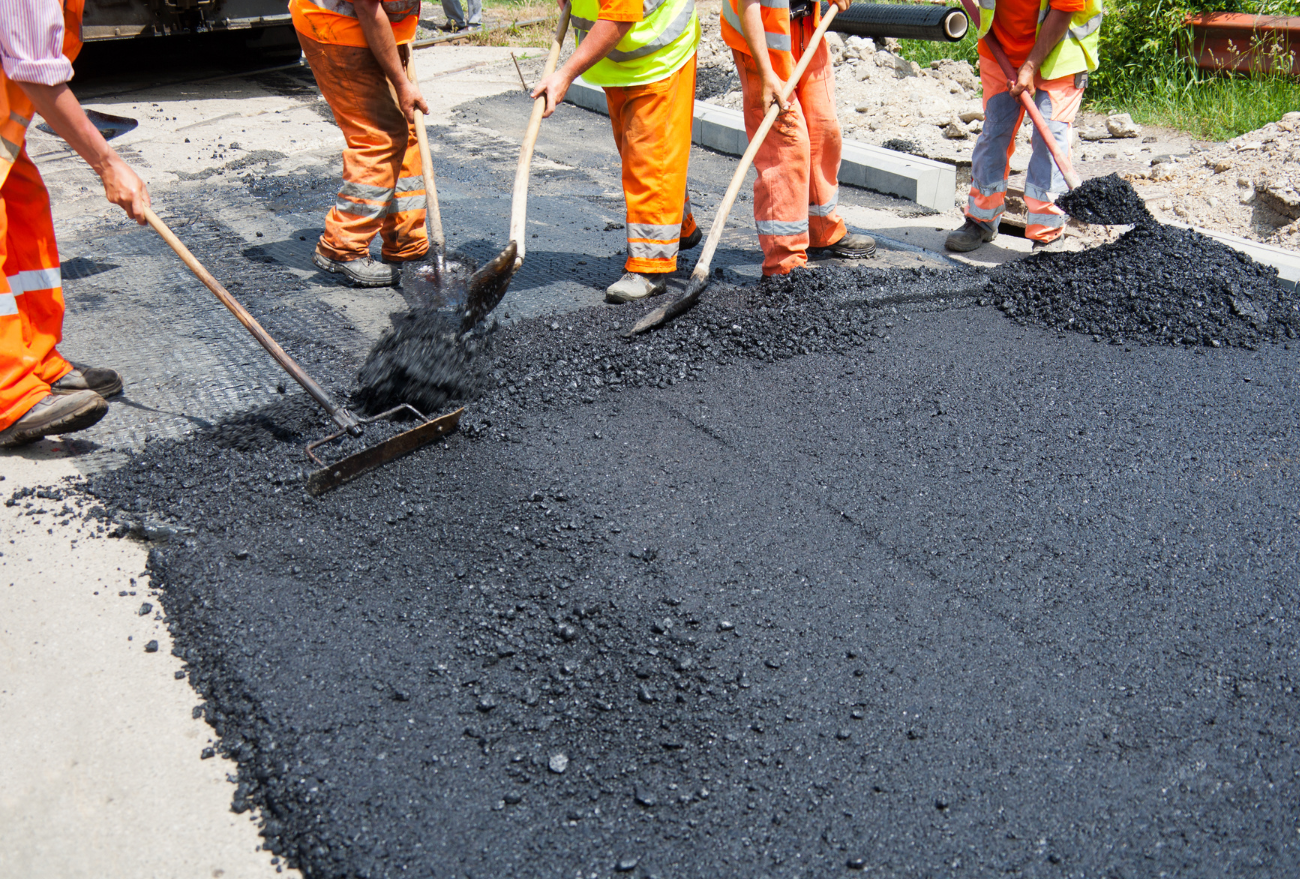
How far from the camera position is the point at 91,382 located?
2.88 metres

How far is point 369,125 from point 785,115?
66.4 inches

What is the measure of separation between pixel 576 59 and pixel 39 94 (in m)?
1.64

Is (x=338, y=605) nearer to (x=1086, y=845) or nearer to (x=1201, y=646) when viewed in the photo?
(x=1086, y=845)

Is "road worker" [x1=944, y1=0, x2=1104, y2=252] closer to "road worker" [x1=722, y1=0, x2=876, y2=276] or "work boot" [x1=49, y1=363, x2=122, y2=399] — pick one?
"road worker" [x1=722, y1=0, x2=876, y2=276]

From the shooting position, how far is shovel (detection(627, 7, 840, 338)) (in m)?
3.24

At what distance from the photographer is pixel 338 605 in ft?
6.78

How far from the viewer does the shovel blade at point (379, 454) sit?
93.8 inches

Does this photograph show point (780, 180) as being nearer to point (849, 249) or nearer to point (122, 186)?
point (849, 249)

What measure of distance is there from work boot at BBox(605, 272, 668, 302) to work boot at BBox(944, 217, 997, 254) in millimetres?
1646

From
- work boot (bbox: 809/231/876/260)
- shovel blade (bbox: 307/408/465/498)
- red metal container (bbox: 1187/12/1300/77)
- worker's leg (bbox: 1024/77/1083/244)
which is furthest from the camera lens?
red metal container (bbox: 1187/12/1300/77)

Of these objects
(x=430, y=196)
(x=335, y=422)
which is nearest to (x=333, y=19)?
(x=430, y=196)

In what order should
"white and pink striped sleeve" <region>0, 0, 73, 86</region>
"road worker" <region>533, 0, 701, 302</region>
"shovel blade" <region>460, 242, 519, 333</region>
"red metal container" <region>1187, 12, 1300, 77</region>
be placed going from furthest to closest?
"red metal container" <region>1187, 12, 1300, 77</region> → "road worker" <region>533, 0, 701, 302</region> → "shovel blade" <region>460, 242, 519, 333</region> → "white and pink striped sleeve" <region>0, 0, 73, 86</region>

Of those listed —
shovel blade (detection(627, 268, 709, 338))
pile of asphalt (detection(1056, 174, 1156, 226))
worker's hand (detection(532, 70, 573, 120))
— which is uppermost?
worker's hand (detection(532, 70, 573, 120))

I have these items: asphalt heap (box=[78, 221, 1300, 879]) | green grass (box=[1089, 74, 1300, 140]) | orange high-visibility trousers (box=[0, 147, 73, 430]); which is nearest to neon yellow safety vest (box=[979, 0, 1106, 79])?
asphalt heap (box=[78, 221, 1300, 879])
